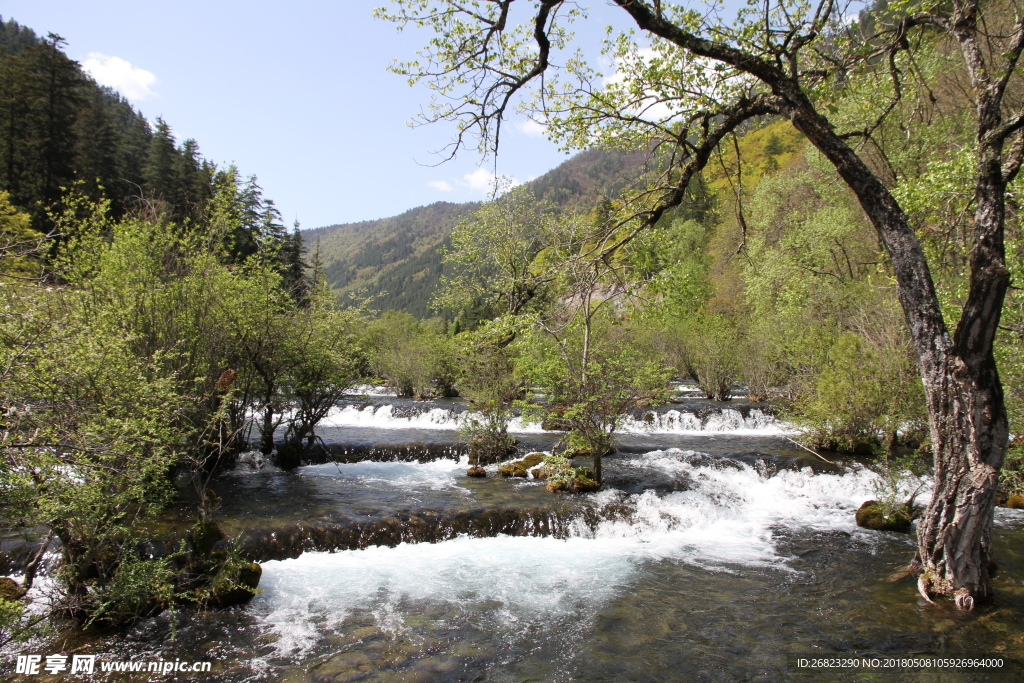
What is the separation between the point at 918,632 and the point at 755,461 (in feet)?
27.0

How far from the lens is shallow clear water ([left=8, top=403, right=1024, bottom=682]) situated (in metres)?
5.57

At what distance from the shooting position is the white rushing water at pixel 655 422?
1925 centimetres

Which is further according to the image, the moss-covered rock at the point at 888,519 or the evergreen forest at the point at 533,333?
the moss-covered rock at the point at 888,519

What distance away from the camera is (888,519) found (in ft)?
31.2

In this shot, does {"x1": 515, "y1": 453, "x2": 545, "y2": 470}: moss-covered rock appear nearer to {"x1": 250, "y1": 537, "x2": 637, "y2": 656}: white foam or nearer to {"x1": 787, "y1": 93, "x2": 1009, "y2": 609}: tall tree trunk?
{"x1": 250, "y1": 537, "x2": 637, "y2": 656}: white foam

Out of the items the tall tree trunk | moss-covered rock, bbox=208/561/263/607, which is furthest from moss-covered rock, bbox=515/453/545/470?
the tall tree trunk

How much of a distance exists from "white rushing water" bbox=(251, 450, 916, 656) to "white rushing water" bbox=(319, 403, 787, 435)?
5.90 m

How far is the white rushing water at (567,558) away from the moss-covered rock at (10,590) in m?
2.70

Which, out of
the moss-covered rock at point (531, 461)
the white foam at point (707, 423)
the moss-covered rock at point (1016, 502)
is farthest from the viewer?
the white foam at point (707, 423)

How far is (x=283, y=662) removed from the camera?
18.3ft

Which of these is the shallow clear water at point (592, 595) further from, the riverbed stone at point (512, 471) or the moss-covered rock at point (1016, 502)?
the riverbed stone at point (512, 471)

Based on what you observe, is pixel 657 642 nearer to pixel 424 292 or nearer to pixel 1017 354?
pixel 1017 354

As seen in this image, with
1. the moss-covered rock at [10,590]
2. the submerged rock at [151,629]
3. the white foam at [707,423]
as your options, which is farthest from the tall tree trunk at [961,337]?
the white foam at [707,423]

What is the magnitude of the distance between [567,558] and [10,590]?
25.3 feet
